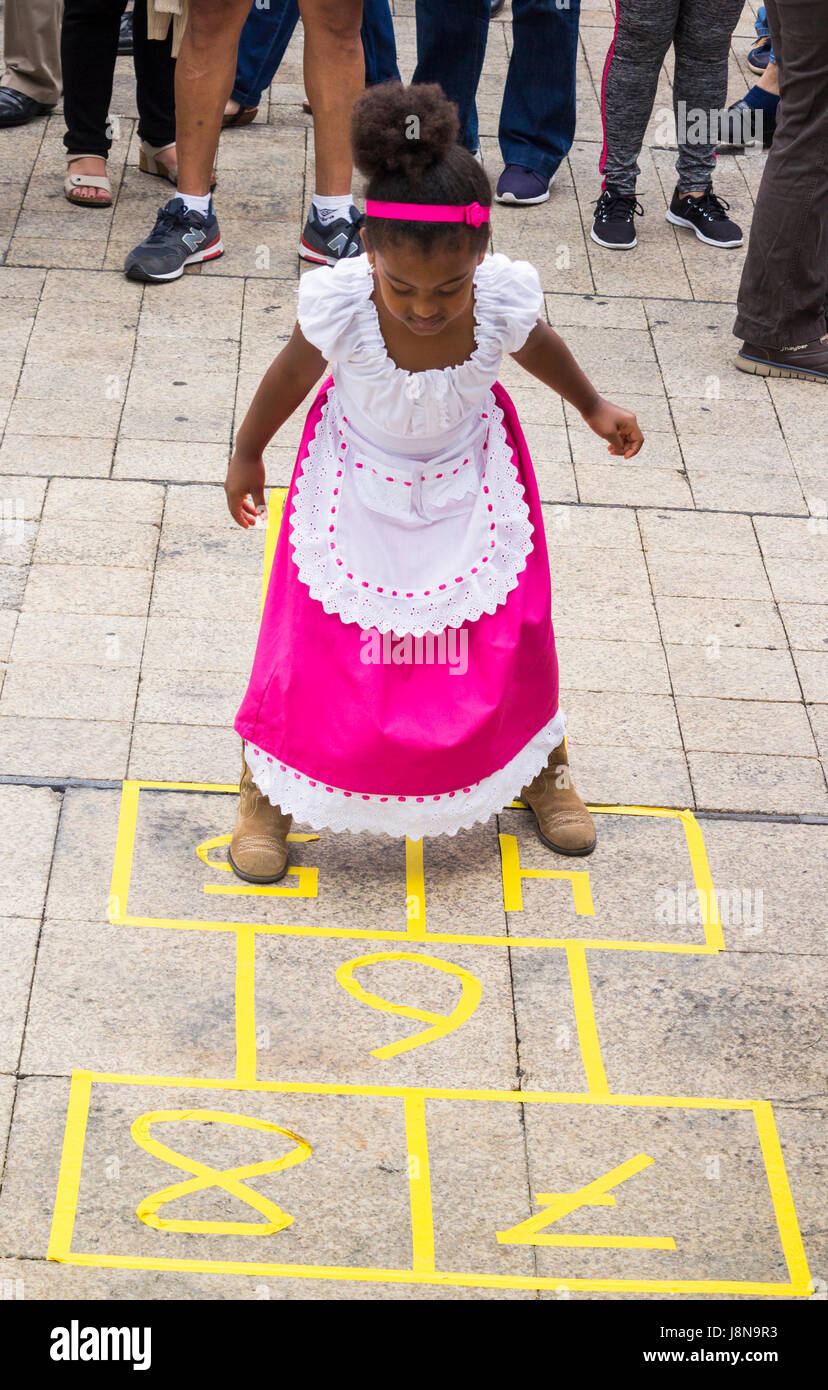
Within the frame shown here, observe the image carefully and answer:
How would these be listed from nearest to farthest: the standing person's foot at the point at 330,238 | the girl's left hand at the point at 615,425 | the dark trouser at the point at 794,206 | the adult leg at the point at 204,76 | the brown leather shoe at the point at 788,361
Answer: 1. the girl's left hand at the point at 615,425
2. the dark trouser at the point at 794,206
3. the adult leg at the point at 204,76
4. the brown leather shoe at the point at 788,361
5. the standing person's foot at the point at 330,238

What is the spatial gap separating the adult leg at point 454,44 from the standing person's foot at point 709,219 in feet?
3.17

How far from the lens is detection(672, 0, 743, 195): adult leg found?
594 centimetres

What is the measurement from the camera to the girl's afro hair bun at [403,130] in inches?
109

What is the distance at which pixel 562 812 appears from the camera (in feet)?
12.0

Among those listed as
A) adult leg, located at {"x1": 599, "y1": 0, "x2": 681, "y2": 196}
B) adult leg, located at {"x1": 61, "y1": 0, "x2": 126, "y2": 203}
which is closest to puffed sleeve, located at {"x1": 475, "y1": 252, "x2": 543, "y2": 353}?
adult leg, located at {"x1": 599, "y1": 0, "x2": 681, "y2": 196}

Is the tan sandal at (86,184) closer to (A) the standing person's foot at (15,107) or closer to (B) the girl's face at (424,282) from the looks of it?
(A) the standing person's foot at (15,107)

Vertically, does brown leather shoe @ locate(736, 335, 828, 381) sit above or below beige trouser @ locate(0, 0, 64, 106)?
below

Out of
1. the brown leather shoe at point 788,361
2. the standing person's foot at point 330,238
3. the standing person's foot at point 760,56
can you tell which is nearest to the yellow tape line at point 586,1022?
the brown leather shoe at point 788,361

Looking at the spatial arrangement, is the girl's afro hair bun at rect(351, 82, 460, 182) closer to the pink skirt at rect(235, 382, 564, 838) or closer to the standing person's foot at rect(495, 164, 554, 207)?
the pink skirt at rect(235, 382, 564, 838)

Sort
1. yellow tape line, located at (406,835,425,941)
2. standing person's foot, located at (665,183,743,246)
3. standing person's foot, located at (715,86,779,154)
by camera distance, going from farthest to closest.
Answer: standing person's foot, located at (715,86,779,154)
standing person's foot, located at (665,183,743,246)
yellow tape line, located at (406,835,425,941)

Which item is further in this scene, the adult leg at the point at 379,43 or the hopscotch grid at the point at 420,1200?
the adult leg at the point at 379,43

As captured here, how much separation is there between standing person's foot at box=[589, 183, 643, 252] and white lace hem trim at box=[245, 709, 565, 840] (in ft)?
11.5

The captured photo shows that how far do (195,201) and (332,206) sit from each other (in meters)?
0.52
